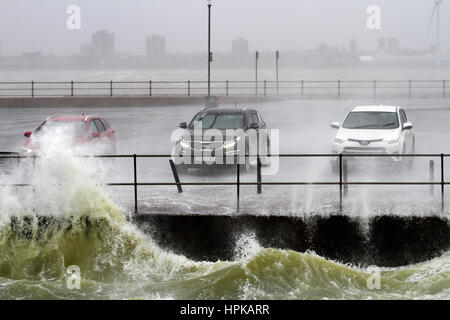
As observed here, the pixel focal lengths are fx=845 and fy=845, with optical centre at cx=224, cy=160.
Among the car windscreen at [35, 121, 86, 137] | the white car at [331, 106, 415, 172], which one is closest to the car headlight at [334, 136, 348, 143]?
the white car at [331, 106, 415, 172]

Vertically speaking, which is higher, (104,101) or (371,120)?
(104,101)

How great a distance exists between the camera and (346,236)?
50.6ft

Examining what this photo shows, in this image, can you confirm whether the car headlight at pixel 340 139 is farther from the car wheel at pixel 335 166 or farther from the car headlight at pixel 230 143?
the car headlight at pixel 230 143

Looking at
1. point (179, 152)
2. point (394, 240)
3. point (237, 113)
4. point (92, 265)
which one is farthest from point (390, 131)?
point (92, 265)

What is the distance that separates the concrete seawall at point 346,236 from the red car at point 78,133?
769 centimetres

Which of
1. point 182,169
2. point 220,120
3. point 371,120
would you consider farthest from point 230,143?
point 371,120

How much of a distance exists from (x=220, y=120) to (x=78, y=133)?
3834mm

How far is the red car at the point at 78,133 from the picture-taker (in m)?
21.9

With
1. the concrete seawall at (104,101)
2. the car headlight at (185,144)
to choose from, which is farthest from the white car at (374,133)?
the concrete seawall at (104,101)

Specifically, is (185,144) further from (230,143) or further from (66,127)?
(66,127)

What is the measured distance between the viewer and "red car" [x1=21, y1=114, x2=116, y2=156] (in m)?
21.9

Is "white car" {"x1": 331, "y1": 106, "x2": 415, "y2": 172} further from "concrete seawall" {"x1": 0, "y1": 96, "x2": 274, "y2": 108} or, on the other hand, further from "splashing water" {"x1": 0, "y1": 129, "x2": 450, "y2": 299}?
"concrete seawall" {"x1": 0, "y1": 96, "x2": 274, "y2": 108}

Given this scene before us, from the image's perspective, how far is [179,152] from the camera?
21047 mm

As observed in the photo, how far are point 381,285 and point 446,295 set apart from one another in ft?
3.72
